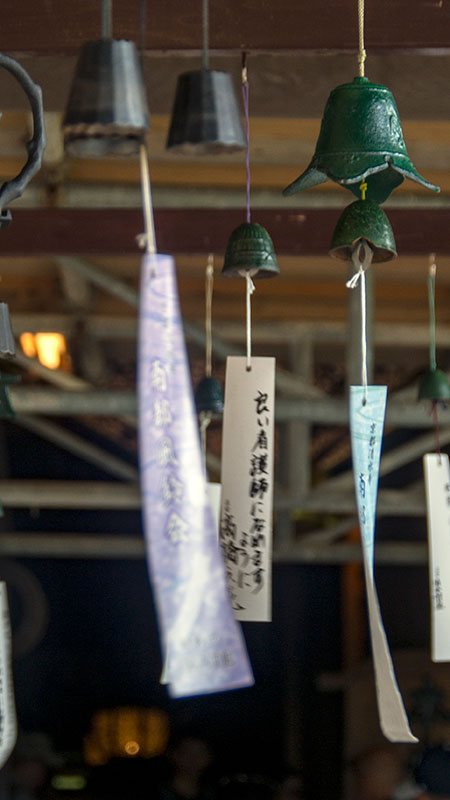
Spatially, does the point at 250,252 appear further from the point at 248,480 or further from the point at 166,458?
the point at 166,458

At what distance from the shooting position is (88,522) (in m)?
9.55

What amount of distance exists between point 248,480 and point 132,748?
722cm

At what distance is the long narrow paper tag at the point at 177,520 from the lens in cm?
162

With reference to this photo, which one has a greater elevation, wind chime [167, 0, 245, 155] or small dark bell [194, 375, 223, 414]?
wind chime [167, 0, 245, 155]

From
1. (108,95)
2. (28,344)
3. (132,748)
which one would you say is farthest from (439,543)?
(132,748)

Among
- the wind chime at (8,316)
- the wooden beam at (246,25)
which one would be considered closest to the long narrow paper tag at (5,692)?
the wind chime at (8,316)

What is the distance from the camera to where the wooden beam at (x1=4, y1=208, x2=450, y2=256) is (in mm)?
4398

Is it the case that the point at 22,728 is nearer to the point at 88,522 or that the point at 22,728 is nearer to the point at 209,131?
the point at 88,522

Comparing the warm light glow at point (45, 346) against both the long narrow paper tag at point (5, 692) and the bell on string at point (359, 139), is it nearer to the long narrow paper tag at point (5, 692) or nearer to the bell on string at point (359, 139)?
the long narrow paper tag at point (5, 692)

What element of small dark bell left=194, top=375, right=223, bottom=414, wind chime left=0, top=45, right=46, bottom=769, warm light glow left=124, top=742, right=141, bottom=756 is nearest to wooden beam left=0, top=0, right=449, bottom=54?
wind chime left=0, top=45, right=46, bottom=769

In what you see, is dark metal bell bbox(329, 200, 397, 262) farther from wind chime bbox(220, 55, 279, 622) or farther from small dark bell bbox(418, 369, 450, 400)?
small dark bell bbox(418, 369, 450, 400)

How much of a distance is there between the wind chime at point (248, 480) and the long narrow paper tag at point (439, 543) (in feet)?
2.69

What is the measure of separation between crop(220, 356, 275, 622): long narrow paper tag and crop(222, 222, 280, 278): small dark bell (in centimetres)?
31

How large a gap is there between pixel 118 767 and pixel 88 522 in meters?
2.07
